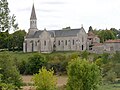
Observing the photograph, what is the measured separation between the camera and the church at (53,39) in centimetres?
10769

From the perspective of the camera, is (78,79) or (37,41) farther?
(37,41)

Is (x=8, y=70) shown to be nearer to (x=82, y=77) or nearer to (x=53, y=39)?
(x=82, y=77)

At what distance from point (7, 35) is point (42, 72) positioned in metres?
15.6

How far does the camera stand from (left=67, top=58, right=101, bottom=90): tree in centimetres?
3894

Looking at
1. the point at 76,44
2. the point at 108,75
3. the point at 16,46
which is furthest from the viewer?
the point at 16,46

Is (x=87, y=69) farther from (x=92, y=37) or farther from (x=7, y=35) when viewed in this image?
(x=92, y=37)

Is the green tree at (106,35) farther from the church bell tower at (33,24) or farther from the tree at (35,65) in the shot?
the tree at (35,65)

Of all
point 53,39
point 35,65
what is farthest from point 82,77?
point 53,39

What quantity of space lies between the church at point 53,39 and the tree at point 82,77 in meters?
65.7

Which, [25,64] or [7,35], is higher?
[7,35]

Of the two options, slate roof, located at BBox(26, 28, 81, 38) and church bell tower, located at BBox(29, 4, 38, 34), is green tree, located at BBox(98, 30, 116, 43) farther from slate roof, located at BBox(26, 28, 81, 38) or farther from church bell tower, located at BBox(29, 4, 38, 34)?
church bell tower, located at BBox(29, 4, 38, 34)

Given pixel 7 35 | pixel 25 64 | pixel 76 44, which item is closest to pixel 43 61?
pixel 25 64

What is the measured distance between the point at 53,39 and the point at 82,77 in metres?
71.5

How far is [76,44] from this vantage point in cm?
10712
